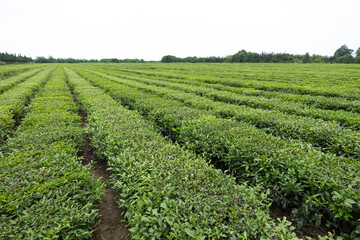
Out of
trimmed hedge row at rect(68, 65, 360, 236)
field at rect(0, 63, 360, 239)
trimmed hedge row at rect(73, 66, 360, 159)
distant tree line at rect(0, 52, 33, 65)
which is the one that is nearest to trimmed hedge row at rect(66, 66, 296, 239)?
field at rect(0, 63, 360, 239)

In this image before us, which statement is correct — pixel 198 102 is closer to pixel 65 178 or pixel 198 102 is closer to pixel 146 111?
pixel 146 111

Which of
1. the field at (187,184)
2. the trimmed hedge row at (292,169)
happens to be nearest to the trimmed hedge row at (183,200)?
the field at (187,184)

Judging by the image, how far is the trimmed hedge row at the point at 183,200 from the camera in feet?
7.36

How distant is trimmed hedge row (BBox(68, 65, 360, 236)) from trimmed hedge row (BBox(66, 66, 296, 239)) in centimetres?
95

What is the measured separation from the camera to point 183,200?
2820mm

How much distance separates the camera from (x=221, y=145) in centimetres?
498

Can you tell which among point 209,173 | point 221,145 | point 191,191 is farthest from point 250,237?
point 221,145

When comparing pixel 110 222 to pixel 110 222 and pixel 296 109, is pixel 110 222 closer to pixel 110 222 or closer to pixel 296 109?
pixel 110 222

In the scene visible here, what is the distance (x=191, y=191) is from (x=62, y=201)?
7.06ft

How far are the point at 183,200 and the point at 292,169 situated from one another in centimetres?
248

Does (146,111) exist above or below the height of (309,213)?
above

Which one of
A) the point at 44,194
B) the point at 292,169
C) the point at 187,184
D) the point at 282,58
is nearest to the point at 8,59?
the point at 44,194

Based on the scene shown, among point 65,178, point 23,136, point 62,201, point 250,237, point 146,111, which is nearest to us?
point 250,237

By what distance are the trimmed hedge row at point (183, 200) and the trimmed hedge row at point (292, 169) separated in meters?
0.95
